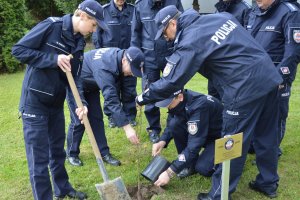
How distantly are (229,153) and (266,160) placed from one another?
1337mm

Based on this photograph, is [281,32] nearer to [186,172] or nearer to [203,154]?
[203,154]

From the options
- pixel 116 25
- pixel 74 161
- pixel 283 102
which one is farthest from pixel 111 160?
pixel 116 25

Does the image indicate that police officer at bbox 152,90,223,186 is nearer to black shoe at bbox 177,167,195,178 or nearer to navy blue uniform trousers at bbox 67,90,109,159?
black shoe at bbox 177,167,195,178

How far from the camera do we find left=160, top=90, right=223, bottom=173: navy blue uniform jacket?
4039 millimetres

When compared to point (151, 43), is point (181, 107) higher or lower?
lower

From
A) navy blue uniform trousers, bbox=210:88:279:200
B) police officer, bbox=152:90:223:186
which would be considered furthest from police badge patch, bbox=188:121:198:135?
navy blue uniform trousers, bbox=210:88:279:200

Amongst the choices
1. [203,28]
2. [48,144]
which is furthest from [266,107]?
[48,144]

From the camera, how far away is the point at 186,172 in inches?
182

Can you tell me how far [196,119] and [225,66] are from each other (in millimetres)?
866

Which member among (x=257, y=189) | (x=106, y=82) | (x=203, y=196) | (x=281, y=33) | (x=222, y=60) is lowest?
(x=257, y=189)

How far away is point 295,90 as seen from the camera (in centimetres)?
834

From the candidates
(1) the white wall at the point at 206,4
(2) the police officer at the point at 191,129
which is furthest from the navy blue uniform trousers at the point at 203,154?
(1) the white wall at the point at 206,4

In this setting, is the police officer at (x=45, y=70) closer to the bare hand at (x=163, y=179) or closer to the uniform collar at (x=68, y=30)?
the uniform collar at (x=68, y=30)

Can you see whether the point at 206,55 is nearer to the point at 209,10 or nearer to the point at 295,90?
the point at 295,90
